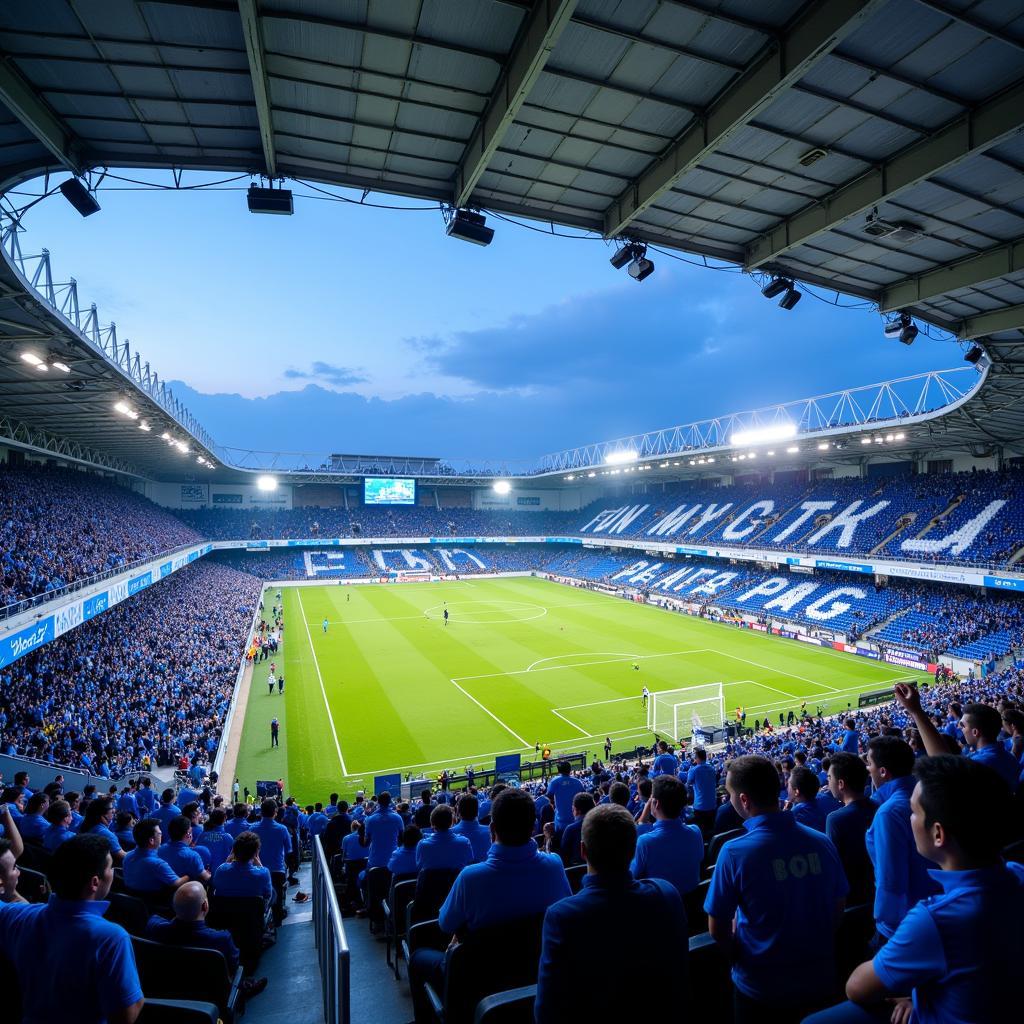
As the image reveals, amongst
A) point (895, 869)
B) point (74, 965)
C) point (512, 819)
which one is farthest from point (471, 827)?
point (895, 869)

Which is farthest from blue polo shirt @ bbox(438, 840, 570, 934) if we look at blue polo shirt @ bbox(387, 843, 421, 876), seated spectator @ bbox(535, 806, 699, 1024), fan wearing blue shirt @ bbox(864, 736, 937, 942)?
blue polo shirt @ bbox(387, 843, 421, 876)

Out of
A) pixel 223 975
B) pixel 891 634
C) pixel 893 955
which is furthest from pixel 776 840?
pixel 891 634

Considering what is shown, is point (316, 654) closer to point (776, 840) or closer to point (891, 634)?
point (891, 634)

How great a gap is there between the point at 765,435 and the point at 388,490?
45215mm

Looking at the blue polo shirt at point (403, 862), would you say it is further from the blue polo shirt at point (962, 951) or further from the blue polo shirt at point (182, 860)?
the blue polo shirt at point (962, 951)

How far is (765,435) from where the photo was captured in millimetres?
44781

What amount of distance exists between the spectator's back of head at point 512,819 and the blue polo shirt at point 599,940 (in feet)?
2.45

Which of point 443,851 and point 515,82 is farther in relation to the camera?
point 515,82

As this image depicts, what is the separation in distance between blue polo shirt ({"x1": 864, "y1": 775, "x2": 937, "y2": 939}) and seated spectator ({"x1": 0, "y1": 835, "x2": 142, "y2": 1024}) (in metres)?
3.60

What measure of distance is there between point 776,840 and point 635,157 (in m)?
9.76

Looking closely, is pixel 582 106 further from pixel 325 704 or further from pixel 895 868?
pixel 325 704

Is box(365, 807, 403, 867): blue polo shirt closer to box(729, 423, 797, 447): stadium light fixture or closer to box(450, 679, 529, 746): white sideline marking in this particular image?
box(450, 679, 529, 746): white sideline marking

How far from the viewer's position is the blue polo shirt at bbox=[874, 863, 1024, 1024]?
A: 1.85m

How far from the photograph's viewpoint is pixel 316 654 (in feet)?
111
